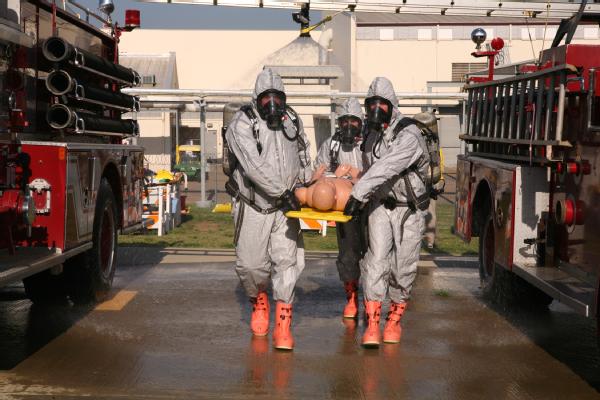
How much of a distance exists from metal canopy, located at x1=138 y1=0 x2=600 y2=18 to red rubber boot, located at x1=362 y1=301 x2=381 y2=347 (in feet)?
18.3

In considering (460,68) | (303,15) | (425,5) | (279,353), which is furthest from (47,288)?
(460,68)

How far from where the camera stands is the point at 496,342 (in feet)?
24.3

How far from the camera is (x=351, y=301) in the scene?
26.8 feet

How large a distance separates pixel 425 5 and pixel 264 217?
5640 mm

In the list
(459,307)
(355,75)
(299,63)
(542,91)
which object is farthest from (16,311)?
(355,75)

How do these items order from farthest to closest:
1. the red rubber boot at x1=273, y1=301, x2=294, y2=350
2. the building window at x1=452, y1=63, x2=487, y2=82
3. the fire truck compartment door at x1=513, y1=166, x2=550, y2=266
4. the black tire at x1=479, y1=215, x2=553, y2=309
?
the building window at x1=452, y1=63, x2=487, y2=82
the black tire at x1=479, y1=215, x2=553, y2=309
the fire truck compartment door at x1=513, y1=166, x2=550, y2=266
the red rubber boot at x1=273, y1=301, x2=294, y2=350

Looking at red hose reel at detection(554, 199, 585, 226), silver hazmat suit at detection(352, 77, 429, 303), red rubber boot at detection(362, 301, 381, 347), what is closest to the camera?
red hose reel at detection(554, 199, 585, 226)

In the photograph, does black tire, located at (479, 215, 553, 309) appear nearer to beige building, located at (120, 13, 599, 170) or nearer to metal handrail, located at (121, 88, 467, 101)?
metal handrail, located at (121, 88, 467, 101)

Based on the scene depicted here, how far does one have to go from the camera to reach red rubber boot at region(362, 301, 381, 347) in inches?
278

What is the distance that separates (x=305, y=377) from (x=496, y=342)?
1.87m

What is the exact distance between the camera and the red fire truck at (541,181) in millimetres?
6598

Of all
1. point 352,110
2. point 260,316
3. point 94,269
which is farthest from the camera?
point 352,110

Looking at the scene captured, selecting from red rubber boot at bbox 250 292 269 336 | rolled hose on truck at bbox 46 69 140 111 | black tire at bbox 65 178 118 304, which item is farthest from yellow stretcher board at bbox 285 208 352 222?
black tire at bbox 65 178 118 304

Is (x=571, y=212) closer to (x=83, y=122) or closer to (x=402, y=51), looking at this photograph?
(x=83, y=122)
